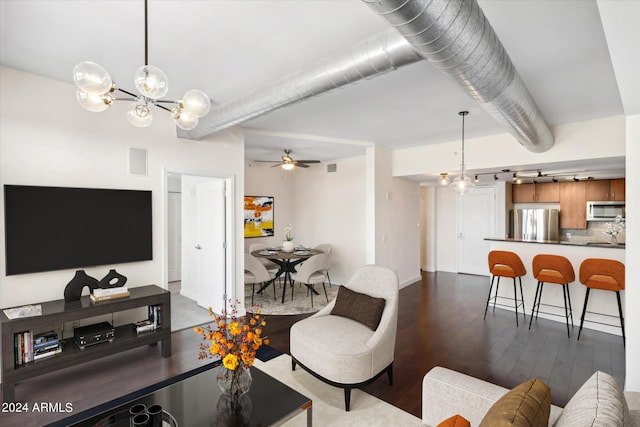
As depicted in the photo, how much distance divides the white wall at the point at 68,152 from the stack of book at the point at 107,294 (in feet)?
1.18

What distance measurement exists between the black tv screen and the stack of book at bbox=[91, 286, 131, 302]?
0.38 m

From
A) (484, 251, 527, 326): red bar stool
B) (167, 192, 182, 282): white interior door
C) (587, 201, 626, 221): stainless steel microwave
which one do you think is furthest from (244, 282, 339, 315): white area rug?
(587, 201, 626, 221): stainless steel microwave

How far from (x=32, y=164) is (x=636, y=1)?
Result: 167 inches

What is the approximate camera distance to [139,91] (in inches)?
67.6

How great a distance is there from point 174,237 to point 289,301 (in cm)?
311

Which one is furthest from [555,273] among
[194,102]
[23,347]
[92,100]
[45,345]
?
[23,347]

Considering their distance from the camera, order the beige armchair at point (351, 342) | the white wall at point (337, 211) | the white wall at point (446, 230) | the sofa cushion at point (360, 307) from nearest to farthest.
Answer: the beige armchair at point (351, 342), the sofa cushion at point (360, 307), the white wall at point (337, 211), the white wall at point (446, 230)

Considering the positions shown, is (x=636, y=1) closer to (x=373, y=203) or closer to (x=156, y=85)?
(x=156, y=85)

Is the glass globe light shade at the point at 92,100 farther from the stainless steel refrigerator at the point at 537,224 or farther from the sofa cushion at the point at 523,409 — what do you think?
the stainless steel refrigerator at the point at 537,224

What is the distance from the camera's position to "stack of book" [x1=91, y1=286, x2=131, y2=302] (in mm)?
2920

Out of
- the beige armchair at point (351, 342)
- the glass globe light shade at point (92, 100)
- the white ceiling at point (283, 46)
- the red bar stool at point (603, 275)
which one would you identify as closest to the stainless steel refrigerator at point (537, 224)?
the red bar stool at point (603, 275)

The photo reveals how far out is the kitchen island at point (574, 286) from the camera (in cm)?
398

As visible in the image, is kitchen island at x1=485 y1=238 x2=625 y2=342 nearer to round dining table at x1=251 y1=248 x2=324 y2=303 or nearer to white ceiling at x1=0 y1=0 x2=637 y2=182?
white ceiling at x1=0 y1=0 x2=637 y2=182

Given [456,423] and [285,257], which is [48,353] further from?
[456,423]
